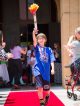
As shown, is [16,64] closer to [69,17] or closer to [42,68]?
[69,17]

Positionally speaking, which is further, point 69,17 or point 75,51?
point 69,17

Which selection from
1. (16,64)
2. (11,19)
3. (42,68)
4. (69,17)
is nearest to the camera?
(42,68)

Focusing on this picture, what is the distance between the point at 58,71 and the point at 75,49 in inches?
257

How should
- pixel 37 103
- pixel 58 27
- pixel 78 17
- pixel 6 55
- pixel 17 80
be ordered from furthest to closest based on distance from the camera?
1. pixel 58 27
2. pixel 17 80
3. pixel 78 17
4. pixel 37 103
5. pixel 6 55

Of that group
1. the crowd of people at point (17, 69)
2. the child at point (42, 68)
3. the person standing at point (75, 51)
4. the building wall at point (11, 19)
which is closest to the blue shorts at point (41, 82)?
the child at point (42, 68)

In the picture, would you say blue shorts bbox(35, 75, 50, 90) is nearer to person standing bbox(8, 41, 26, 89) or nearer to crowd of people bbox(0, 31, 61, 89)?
crowd of people bbox(0, 31, 61, 89)

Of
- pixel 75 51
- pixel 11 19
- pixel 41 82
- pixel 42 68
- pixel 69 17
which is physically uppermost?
pixel 69 17

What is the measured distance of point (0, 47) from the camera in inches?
353

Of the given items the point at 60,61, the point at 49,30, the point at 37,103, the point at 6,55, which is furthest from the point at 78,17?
the point at 6,55

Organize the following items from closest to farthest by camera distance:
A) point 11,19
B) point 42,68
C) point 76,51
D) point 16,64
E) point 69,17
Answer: point 42,68, point 76,51, point 69,17, point 16,64, point 11,19

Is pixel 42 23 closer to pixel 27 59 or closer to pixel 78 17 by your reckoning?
pixel 27 59

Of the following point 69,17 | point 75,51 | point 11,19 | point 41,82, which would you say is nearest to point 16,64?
point 69,17

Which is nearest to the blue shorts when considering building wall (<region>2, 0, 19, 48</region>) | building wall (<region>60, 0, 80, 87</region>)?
building wall (<region>60, 0, 80, 87</region>)

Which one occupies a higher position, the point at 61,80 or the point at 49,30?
the point at 49,30
